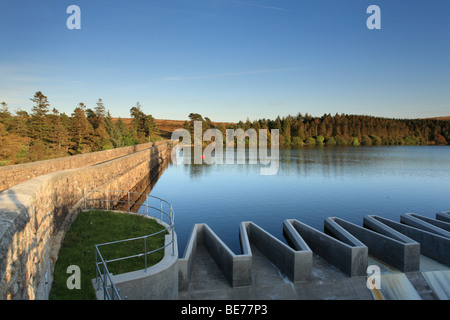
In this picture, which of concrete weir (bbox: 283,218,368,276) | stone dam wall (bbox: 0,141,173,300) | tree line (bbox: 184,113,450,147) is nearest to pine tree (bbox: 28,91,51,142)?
stone dam wall (bbox: 0,141,173,300)

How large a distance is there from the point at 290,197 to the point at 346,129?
409 ft

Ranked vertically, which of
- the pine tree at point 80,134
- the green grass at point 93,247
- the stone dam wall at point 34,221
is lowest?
the green grass at point 93,247

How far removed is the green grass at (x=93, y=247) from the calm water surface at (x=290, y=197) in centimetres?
460

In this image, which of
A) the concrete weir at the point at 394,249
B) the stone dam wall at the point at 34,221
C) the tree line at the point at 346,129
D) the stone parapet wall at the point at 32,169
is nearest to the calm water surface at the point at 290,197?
the concrete weir at the point at 394,249

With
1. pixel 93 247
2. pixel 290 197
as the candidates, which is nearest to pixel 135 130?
pixel 290 197

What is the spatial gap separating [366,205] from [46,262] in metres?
24.9

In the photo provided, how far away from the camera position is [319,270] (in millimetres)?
12109

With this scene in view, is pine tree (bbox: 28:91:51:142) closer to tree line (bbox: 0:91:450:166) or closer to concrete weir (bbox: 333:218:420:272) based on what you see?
tree line (bbox: 0:91:450:166)

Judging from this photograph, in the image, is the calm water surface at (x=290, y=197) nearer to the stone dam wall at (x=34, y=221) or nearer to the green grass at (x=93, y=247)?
the green grass at (x=93, y=247)

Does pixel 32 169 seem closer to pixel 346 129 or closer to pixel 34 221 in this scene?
pixel 34 221

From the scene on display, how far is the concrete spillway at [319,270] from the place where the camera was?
10.5 metres

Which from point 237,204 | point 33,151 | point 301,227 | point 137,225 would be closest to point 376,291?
point 301,227

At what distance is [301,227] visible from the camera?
15766 millimetres
